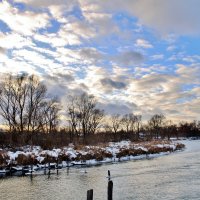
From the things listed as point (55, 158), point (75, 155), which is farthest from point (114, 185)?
point (75, 155)

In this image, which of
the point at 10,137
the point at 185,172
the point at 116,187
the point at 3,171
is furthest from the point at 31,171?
the point at 10,137

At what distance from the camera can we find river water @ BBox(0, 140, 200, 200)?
20.2m

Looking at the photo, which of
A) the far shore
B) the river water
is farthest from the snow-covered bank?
the river water

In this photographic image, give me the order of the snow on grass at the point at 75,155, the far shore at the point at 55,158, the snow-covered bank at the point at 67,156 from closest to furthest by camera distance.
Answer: the far shore at the point at 55,158 → the snow-covered bank at the point at 67,156 → the snow on grass at the point at 75,155

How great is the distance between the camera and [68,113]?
322 ft

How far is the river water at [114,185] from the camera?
2025cm

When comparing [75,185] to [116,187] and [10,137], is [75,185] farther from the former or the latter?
→ [10,137]

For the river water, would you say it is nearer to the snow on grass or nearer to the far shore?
the far shore

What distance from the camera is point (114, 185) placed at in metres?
23.8

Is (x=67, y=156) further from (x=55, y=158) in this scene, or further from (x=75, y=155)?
(x=55, y=158)

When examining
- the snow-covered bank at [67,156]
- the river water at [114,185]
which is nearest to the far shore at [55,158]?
the snow-covered bank at [67,156]

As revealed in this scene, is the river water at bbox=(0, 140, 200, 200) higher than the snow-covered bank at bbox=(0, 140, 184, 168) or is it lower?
lower

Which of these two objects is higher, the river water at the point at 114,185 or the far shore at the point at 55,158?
the far shore at the point at 55,158

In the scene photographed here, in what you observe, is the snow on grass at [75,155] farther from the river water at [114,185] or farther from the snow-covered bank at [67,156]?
the river water at [114,185]
